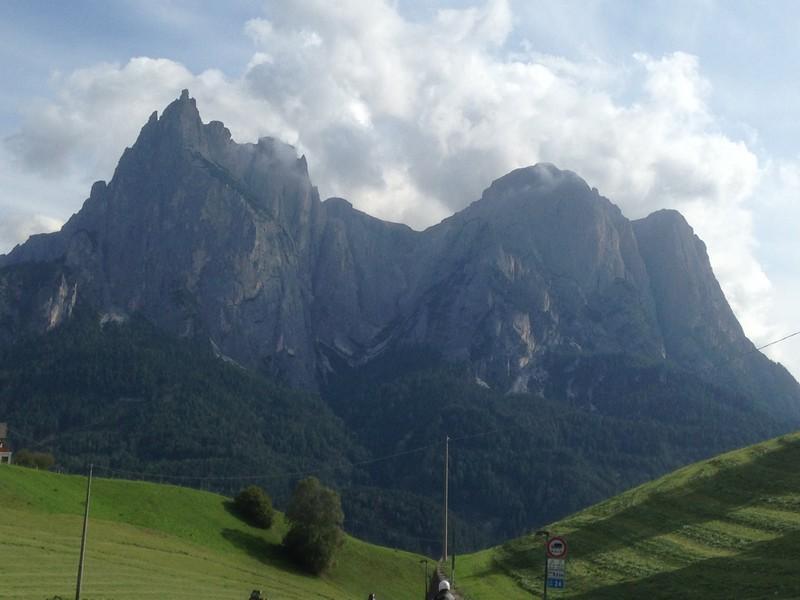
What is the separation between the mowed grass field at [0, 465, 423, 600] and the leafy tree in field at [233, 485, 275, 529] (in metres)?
1.52

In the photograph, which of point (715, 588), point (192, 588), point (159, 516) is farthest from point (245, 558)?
point (715, 588)

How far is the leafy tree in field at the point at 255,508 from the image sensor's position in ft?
324

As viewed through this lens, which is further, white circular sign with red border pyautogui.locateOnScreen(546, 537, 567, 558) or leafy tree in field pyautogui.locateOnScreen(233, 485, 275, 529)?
leafy tree in field pyautogui.locateOnScreen(233, 485, 275, 529)

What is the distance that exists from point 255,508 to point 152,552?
82.6 feet

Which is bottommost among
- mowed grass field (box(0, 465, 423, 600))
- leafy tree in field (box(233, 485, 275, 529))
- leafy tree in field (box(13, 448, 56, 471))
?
mowed grass field (box(0, 465, 423, 600))

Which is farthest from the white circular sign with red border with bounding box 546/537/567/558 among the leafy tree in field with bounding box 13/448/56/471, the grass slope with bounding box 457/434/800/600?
the leafy tree in field with bounding box 13/448/56/471

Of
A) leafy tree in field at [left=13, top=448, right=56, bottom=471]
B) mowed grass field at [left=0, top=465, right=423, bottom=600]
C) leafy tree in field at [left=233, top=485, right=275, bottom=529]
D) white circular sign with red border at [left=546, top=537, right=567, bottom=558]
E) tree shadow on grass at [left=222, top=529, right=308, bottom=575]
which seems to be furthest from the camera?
leafy tree in field at [left=13, top=448, right=56, bottom=471]

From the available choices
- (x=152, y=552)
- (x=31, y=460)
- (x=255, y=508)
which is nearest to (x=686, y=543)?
(x=152, y=552)

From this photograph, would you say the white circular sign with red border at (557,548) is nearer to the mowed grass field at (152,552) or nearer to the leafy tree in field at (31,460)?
the mowed grass field at (152,552)

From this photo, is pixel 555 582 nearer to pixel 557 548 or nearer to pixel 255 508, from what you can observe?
pixel 557 548

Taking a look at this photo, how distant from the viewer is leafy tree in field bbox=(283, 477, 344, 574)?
293 ft

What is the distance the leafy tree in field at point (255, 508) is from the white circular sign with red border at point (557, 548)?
66063 mm

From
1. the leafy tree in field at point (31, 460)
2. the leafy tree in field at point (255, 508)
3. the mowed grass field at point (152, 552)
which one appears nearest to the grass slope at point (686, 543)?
the mowed grass field at point (152, 552)

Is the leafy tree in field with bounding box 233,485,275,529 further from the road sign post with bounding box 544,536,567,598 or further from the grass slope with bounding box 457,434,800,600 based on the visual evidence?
the road sign post with bounding box 544,536,567,598
